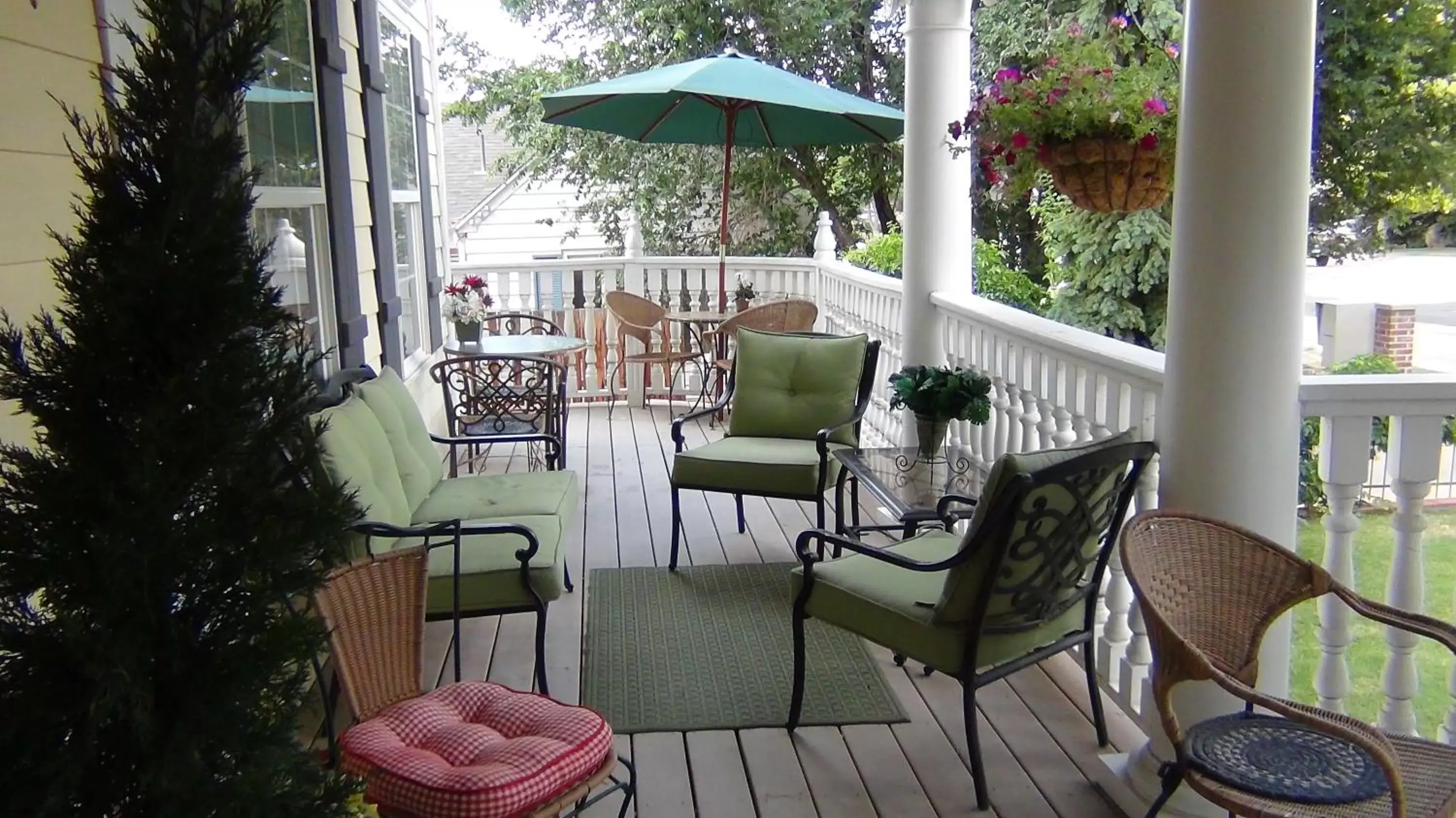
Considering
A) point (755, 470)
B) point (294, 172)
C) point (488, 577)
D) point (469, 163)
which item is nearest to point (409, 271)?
point (294, 172)

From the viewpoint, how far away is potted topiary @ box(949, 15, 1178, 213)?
2646mm

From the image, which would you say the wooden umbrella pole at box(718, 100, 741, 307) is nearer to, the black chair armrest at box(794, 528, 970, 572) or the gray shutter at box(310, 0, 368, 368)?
the gray shutter at box(310, 0, 368, 368)

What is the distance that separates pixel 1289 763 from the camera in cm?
192

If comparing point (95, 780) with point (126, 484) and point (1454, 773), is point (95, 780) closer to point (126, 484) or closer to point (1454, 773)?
point (126, 484)

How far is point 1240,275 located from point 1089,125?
2.10ft

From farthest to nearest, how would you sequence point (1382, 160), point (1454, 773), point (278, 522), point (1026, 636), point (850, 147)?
1. point (850, 147)
2. point (1382, 160)
3. point (1026, 636)
4. point (1454, 773)
5. point (278, 522)

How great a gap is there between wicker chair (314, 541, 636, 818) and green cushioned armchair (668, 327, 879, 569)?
5.80 ft

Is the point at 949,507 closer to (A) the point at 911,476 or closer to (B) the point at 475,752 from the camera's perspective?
(A) the point at 911,476

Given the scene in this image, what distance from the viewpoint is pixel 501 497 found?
3.70 metres

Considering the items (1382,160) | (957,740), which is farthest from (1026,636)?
(1382,160)

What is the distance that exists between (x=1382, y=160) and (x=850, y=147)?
474 cm

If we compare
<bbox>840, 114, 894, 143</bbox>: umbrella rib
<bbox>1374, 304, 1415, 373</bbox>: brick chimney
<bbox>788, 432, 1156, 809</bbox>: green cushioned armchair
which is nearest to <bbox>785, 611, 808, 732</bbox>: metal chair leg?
<bbox>788, 432, 1156, 809</bbox>: green cushioned armchair

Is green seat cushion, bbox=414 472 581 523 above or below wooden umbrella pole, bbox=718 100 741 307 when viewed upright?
below

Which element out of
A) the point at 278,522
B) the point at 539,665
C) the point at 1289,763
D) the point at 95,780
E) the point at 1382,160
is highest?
the point at 1382,160
